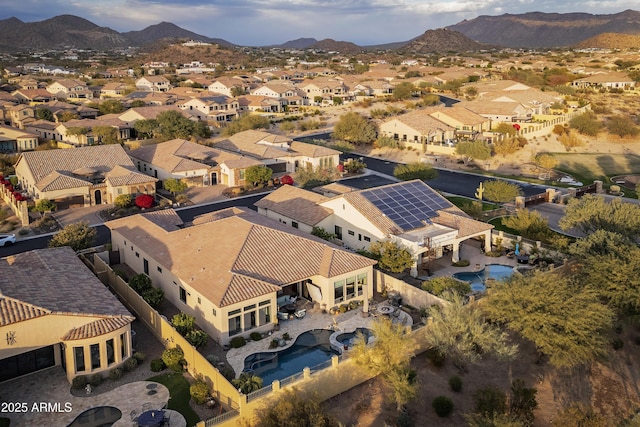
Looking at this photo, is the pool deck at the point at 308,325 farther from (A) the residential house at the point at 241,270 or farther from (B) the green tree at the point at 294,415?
(B) the green tree at the point at 294,415

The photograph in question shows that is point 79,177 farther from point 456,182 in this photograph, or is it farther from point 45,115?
point 45,115

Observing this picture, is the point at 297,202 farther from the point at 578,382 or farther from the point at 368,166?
the point at 368,166

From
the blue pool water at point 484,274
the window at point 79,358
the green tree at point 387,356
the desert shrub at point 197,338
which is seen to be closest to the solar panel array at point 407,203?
the blue pool water at point 484,274

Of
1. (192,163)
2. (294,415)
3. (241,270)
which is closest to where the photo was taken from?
(294,415)

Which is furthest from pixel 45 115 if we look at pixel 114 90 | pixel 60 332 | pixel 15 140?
pixel 60 332

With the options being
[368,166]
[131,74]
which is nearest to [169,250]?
[368,166]

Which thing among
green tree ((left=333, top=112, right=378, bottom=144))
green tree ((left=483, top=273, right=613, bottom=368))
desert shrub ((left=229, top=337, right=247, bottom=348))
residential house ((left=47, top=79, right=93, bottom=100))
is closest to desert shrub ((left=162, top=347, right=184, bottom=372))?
desert shrub ((left=229, top=337, right=247, bottom=348))
